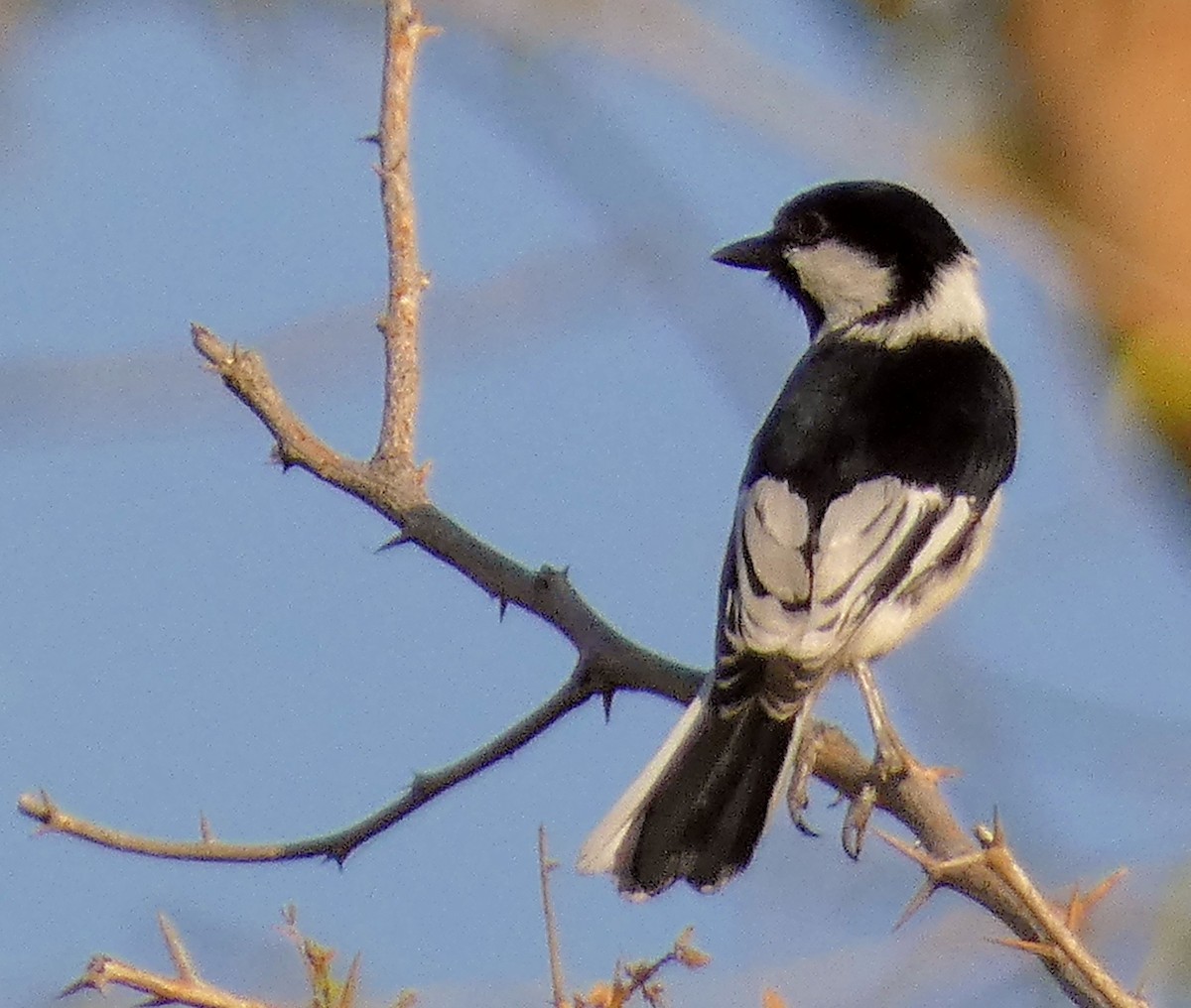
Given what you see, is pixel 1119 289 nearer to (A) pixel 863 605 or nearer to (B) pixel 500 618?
(A) pixel 863 605

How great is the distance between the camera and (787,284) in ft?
18.6

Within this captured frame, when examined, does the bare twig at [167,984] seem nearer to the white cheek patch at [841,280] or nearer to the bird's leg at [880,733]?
the bird's leg at [880,733]

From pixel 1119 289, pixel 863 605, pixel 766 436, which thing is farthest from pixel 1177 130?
pixel 863 605

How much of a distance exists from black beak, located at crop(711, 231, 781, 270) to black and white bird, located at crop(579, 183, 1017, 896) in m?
0.01

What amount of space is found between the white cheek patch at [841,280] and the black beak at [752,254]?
0.08 metres

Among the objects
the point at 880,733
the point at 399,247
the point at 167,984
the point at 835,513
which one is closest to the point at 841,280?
the point at 835,513

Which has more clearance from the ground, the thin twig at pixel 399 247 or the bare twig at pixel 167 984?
the thin twig at pixel 399 247

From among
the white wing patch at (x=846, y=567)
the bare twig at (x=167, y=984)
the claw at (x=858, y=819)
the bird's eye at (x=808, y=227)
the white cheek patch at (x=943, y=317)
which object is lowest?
the bare twig at (x=167, y=984)

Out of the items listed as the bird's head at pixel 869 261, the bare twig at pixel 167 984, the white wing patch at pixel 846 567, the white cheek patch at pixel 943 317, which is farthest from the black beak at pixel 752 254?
the bare twig at pixel 167 984

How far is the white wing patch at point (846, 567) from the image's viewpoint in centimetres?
411

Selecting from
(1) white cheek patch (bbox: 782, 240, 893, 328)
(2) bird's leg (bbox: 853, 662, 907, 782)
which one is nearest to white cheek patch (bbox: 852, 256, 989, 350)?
(1) white cheek patch (bbox: 782, 240, 893, 328)

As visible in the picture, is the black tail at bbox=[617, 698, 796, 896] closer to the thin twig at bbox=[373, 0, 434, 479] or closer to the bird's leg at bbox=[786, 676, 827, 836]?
the bird's leg at bbox=[786, 676, 827, 836]

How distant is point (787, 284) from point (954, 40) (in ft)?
4.00

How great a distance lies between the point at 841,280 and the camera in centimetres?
548
